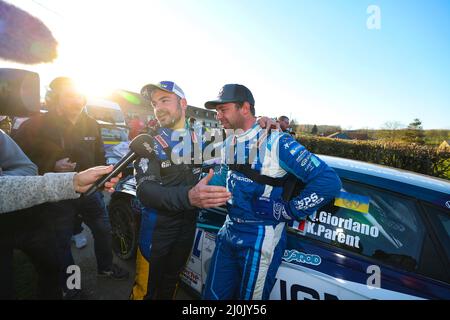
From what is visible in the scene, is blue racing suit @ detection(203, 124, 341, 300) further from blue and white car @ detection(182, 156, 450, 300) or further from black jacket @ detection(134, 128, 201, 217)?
black jacket @ detection(134, 128, 201, 217)

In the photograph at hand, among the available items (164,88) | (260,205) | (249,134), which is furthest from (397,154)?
(164,88)

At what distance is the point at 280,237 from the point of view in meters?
1.70

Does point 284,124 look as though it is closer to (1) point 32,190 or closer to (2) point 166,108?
(2) point 166,108

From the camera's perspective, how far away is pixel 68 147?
2475mm

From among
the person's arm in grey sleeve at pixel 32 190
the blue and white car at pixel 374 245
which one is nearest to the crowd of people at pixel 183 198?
the person's arm in grey sleeve at pixel 32 190

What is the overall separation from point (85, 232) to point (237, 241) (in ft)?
10.4

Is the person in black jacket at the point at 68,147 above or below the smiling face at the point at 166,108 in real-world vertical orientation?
below

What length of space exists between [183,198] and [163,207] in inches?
7.2

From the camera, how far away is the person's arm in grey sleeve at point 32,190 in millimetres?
1148

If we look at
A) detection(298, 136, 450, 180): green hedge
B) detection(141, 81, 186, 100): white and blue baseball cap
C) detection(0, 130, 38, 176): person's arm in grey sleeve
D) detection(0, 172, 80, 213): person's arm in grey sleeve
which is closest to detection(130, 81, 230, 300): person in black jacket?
detection(141, 81, 186, 100): white and blue baseball cap

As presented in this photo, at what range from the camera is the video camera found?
1.00 m

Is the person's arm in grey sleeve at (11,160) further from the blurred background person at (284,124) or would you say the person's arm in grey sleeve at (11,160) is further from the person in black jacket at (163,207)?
the blurred background person at (284,124)
